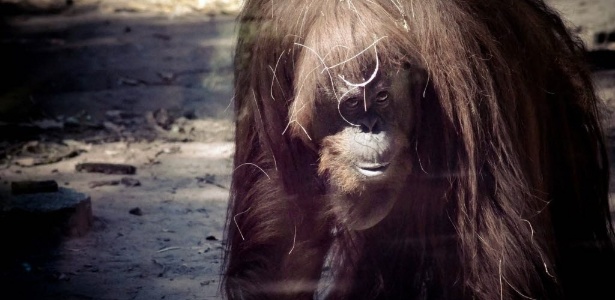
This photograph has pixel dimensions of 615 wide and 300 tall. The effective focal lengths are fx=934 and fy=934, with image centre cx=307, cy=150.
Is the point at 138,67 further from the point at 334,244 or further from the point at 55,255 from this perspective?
the point at 334,244

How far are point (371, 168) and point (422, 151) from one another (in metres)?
0.17

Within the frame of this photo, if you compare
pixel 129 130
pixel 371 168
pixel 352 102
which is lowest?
pixel 129 130

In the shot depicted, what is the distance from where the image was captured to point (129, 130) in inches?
162

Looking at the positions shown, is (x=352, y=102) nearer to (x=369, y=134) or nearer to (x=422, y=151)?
(x=369, y=134)

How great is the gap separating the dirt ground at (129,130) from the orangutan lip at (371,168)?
29.2 inches

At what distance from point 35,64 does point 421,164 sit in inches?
124

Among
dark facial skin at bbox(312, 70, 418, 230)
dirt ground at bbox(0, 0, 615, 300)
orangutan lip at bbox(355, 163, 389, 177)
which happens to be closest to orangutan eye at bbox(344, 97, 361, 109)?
dark facial skin at bbox(312, 70, 418, 230)

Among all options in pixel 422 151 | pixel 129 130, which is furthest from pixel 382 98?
pixel 129 130

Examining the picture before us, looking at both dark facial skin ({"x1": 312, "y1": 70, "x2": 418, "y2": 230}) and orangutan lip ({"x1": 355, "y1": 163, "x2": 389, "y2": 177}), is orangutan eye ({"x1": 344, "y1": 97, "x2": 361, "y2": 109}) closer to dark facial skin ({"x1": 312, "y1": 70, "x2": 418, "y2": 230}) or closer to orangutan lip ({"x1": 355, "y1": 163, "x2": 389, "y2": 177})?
dark facial skin ({"x1": 312, "y1": 70, "x2": 418, "y2": 230})

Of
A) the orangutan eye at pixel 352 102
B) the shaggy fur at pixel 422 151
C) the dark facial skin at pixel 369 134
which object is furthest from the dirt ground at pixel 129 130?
the orangutan eye at pixel 352 102

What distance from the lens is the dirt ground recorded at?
8.92 ft

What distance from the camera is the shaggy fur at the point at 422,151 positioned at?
191 cm

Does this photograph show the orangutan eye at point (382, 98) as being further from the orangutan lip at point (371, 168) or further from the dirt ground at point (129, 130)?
the dirt ground at point (129, 130)

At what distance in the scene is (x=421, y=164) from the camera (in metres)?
2.00
